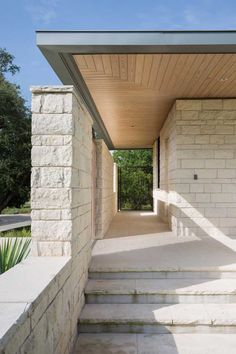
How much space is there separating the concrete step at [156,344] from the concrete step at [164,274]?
800 mm

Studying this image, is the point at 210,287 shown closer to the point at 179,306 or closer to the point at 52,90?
the point at 179,306

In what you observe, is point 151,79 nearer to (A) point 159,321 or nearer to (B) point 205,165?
(B) point 205,165

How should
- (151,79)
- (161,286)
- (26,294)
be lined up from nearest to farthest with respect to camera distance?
1. (26,294)
2. (161,286)
3. (151,79)

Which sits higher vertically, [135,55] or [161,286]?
[135,55]

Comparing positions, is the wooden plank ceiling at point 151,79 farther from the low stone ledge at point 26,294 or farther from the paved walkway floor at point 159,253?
the low stone ledge at point 26,294

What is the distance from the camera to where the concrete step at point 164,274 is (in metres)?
3.59

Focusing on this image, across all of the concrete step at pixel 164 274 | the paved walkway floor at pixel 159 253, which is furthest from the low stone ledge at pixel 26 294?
the paved walkway floor at pixel 159 253

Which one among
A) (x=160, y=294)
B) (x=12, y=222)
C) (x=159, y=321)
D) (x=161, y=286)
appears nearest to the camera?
(x=159, y=321)

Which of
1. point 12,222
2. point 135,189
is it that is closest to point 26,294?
point 12,222

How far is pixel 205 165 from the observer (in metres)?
6.19

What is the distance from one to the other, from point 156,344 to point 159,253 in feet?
5.97

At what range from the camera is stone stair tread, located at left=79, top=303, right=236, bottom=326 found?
9.36 ft

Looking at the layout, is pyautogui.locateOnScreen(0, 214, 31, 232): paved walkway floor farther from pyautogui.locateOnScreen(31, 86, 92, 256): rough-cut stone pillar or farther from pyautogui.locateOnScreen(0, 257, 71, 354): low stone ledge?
pyautogui.locateOnScreen(0, 257, 71, 354): low stone ledge

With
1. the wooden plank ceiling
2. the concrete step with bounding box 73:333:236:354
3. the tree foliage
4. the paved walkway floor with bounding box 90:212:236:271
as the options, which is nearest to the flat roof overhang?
the wooden plank ceiling
